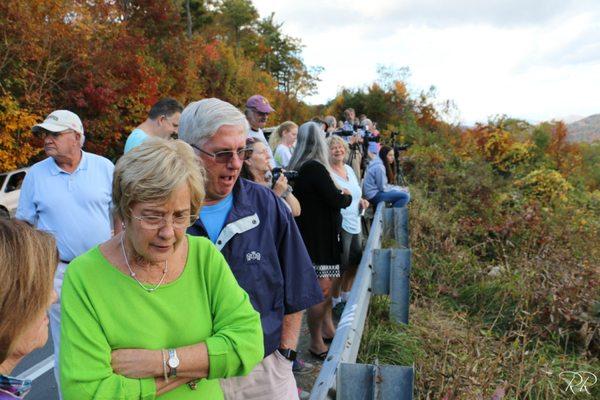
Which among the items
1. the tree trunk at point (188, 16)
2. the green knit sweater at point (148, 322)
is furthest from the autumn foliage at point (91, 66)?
the green knit sweater at point (148, 322)

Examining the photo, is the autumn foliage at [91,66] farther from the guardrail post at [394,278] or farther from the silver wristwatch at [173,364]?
the silver wristwatch at [173,364]

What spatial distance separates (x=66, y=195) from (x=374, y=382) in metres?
2.41

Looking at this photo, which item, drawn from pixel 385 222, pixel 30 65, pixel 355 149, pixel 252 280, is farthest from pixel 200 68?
pixel 252 280

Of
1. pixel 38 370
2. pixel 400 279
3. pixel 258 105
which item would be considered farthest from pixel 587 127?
pixel 38 370

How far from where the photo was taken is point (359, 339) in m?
3.02

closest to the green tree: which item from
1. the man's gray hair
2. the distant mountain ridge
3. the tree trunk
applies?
the tree trunk

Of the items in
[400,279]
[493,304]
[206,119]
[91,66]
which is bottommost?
[493,304]

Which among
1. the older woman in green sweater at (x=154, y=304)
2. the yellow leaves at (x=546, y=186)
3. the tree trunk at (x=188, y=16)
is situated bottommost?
the yellow leaves at (x=546, y=186)

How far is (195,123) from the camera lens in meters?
2.12

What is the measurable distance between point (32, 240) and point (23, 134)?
35.7 ft

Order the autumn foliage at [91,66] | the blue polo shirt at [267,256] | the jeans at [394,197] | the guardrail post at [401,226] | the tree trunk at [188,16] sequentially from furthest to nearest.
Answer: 1. the tree trunk at [188,16]
2. the autumn foliage at [91,66]
3. the jeans at [394,197]
4. the guardrail post at [401,226]
5. the blue polo shirt at [267,256]

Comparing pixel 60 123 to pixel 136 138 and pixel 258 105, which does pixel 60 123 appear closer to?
pixel 136 138

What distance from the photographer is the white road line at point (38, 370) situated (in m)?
4.09

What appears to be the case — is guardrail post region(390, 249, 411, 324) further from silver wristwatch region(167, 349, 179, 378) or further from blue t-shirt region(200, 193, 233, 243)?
silver wristwatch region(167, 349, 179, 378)
